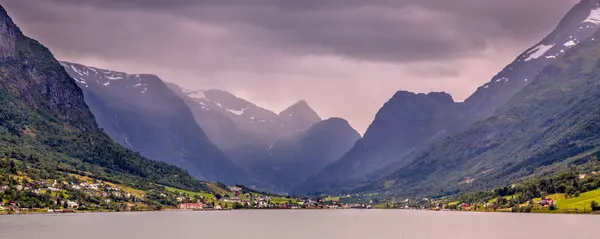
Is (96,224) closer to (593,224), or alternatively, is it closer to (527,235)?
(527,235)

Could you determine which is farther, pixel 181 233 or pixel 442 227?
pixel 442 227

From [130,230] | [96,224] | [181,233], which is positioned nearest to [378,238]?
[181,233]

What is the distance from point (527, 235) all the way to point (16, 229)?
93.8 metres

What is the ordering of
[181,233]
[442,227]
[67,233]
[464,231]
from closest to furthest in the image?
1. [67,233]
2. [181,233]
3. [464,231]
4. [442,227]

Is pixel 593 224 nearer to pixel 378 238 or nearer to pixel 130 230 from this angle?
pixel 378 238

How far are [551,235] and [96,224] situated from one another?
312 ft

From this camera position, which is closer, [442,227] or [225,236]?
[225,236]

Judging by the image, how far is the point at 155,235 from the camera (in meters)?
143

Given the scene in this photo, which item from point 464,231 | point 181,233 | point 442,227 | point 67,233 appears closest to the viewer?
point 67,233


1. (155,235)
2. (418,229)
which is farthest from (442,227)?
(155,235)

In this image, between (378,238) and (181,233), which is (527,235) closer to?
(378,238)

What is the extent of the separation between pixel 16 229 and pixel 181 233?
99.0 feet

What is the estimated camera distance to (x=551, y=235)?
14238cm

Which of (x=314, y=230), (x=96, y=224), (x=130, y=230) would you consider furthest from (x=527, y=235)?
(x=96, y=224)
